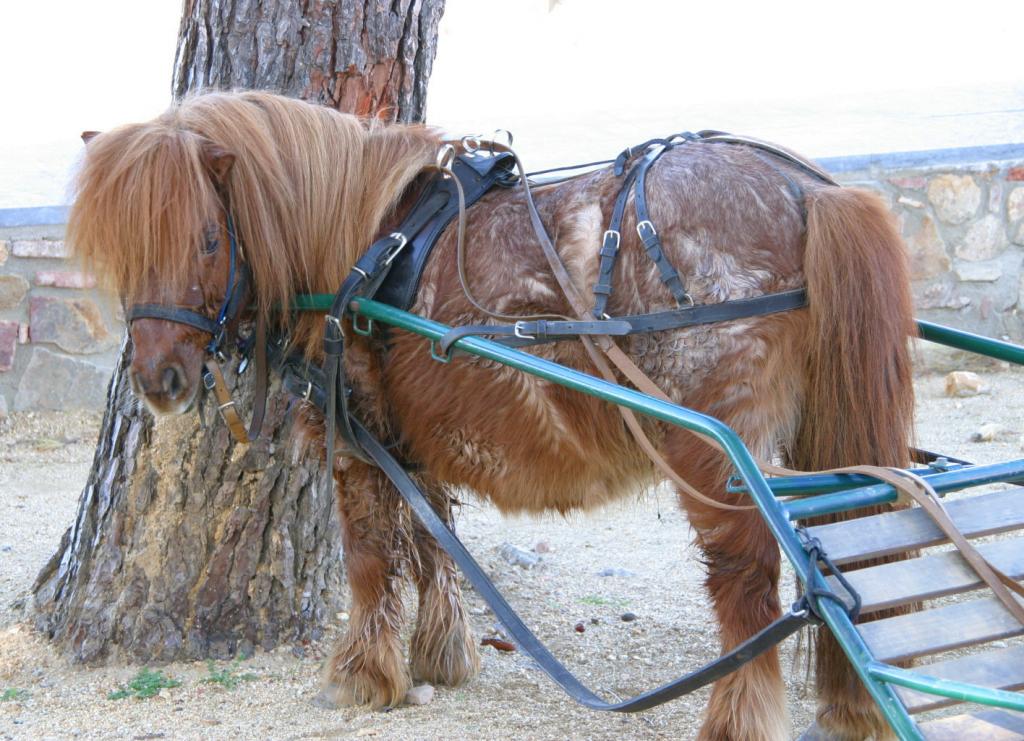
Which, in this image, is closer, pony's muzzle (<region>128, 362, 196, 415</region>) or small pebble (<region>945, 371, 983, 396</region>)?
pony's muzzle (<region>128, 362, 196, 415</region>)

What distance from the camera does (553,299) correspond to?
8.20ft

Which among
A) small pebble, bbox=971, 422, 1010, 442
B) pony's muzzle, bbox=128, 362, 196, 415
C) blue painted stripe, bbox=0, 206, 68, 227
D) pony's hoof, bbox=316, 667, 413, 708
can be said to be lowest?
pony's hoof, bbox=316, 667, 413, 708

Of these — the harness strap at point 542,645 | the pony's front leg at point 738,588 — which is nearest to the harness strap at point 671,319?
the pony's front leg at point 738,588

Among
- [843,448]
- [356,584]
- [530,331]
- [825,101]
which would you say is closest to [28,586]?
[356,584]

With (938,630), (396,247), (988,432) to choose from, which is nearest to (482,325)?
(396,247)

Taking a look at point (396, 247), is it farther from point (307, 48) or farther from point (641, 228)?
point (307, 48)

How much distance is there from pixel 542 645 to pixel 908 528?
940 millimetres

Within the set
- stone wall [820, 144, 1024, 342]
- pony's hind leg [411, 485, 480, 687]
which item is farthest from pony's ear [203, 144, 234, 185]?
stone wall [820, 144, 1024, 342]

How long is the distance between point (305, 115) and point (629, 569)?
2.35 metres

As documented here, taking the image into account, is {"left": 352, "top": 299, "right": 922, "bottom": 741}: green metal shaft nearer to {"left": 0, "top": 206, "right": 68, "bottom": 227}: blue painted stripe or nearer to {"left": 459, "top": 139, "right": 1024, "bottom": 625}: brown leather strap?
{"left": 459, "top": 139, "right": 1024, "bottom": 625}: brown leather strap

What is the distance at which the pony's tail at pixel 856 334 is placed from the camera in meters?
2.29

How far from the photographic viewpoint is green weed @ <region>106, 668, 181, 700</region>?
3.16 metres

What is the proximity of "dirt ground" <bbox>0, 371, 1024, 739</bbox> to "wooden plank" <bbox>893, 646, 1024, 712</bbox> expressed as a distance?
91cm

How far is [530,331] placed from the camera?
2.39 metres
